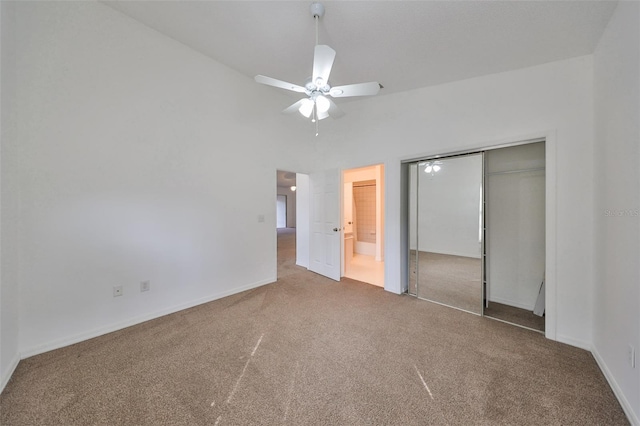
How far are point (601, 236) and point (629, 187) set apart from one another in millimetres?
681

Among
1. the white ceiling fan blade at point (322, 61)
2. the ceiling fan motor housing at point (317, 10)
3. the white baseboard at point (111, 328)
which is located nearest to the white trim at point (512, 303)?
the white ceiling fan blade at point (322, 61)

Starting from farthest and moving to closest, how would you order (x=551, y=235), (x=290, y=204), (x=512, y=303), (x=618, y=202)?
(x=290, y=204) → (x=512, y=303) → (x=551, y=235) → (x=618, y=202)

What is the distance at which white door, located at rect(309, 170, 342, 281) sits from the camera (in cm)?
415

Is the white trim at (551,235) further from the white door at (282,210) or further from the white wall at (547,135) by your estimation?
the white door at (282,210)

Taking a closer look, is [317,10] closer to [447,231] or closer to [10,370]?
[447,231]

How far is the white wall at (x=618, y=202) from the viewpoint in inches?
58.9

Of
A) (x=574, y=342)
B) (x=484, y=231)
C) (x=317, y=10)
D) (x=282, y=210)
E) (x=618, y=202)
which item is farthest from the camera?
(x=282, y=210)

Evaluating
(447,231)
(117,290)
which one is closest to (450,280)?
(447,231)

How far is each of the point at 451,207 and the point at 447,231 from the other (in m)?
0.34

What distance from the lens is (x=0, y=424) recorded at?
4.45 feet

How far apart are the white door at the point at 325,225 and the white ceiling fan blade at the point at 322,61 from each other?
2.18 meters

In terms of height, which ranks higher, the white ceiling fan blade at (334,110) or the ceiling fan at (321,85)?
the ceiling fan at (321,85)

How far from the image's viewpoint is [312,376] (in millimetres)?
1766

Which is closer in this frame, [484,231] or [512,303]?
[484,231]
